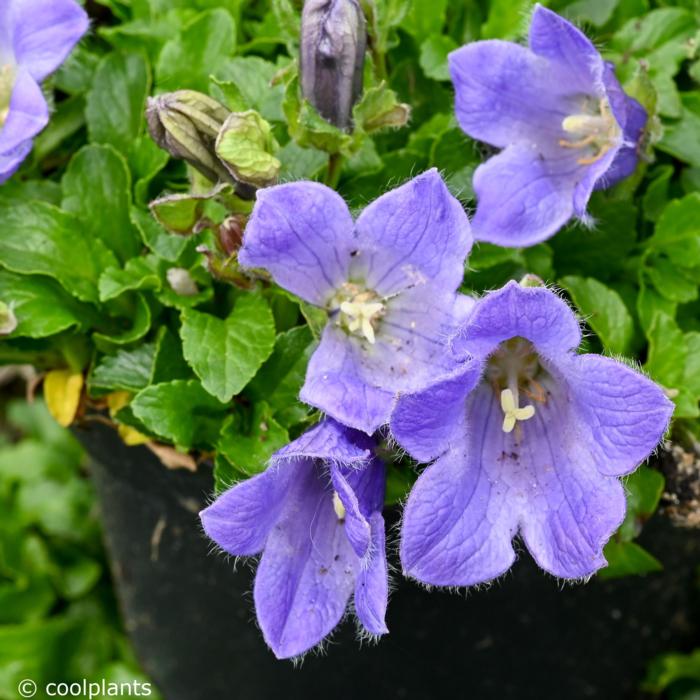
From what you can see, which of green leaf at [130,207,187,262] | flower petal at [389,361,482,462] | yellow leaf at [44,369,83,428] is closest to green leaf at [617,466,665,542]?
flower petal at [389,361,482,462]

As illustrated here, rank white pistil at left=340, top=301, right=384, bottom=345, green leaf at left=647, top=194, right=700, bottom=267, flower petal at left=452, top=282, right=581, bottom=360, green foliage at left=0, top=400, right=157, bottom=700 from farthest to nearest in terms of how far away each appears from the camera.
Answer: green foliage at left=0, top=400, right=157, bottom=700 → green leaf at left=647, top=194, right=700, bottom=267 → white pistil at left=340, top=301, right=384, bottom=345 → flower petal at left=452, top=282, right=581, bottom=360

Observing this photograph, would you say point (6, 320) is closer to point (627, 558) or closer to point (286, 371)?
point (286, 371)

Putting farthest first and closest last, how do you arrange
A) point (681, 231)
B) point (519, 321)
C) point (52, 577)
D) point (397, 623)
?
1. point (52, 577)
2. point (397, 623)
3. point (681, 231)
4. point (519, 321)

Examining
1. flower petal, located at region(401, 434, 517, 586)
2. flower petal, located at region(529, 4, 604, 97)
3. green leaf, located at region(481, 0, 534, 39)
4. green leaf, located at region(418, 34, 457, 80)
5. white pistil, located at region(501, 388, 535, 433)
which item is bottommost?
flower petal, located at region(401, 434, 517, 586)

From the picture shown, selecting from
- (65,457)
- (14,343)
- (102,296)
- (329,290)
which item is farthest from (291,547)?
(65,457)

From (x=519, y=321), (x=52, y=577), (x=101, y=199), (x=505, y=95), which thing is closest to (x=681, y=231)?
(x=505, y=95)

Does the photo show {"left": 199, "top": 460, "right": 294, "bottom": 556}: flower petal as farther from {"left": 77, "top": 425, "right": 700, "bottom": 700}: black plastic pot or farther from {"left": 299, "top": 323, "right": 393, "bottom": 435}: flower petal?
{"left": 77, "top": 425, "right": 700, "bottom": 700}: black plastic pot

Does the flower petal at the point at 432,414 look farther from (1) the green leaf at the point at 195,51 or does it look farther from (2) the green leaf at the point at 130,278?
(1) the green leaf at the point at 195,51
